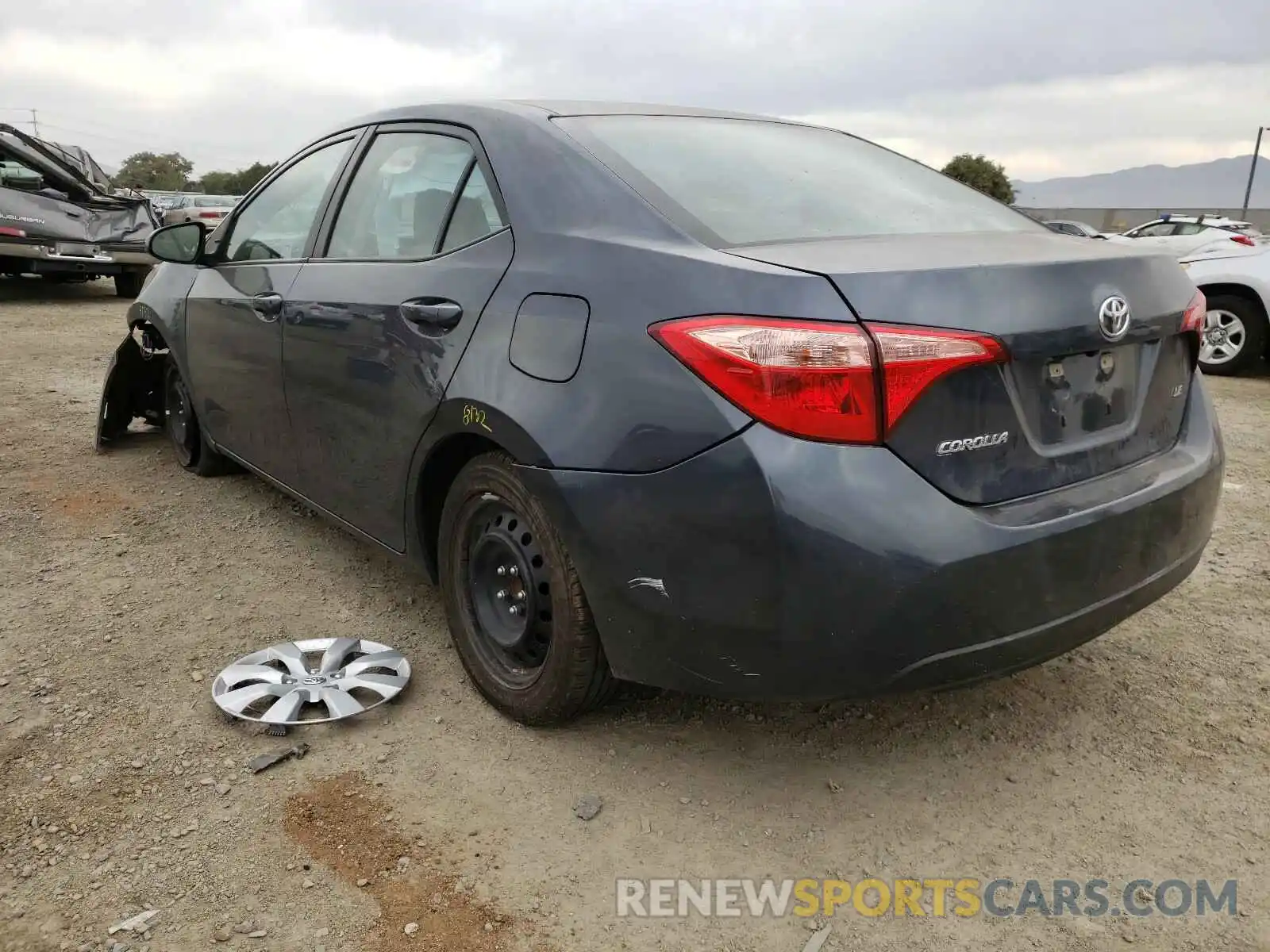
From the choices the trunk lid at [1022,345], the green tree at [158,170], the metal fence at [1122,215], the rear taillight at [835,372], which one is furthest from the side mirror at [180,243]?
the green tree at [158,170]

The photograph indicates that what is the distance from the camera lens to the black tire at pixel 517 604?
2238 millimetres

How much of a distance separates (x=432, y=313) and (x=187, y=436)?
2695mm

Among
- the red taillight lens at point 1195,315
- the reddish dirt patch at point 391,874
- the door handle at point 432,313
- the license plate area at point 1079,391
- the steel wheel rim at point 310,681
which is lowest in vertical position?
the reddish dirt patch at point 391,874

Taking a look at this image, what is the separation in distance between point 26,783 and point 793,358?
2.05 metres

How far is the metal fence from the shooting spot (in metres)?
40.7

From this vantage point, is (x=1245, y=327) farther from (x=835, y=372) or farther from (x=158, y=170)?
(x=158, y=170)

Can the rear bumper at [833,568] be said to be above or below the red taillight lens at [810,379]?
below

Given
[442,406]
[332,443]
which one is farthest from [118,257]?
[442,406]

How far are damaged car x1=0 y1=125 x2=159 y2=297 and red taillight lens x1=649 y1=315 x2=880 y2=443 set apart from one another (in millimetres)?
10449

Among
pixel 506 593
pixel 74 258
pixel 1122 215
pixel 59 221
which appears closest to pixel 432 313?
pixel 506 593

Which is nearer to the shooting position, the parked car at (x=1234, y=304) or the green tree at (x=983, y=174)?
the parked car at (x=1234, y=304)

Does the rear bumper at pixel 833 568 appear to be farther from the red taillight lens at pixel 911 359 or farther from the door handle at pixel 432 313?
the door handle at pixel 432 313

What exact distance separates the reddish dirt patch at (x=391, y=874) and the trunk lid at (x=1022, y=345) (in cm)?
123

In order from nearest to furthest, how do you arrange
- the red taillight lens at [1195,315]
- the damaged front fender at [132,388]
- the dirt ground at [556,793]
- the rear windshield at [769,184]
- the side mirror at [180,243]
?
the dirt ground at [556,793], the rear windshield at [769,184], the red taillight lens at [1195,315], the side mirror at [180,243], the damaged front fender at [132,388]
